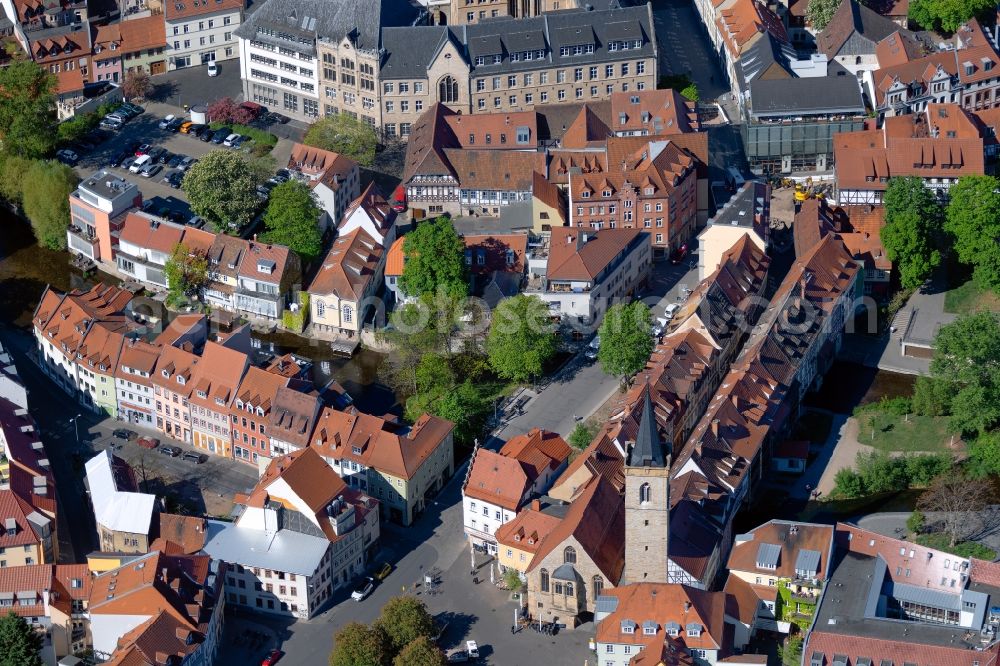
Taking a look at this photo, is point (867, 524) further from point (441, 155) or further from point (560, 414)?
point (441, 155)

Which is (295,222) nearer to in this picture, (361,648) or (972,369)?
(361,648)

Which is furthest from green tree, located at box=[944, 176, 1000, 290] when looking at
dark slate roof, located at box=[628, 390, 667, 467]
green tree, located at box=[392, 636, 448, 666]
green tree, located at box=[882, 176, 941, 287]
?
green tree, located at box=[392, 636, 448, 666]

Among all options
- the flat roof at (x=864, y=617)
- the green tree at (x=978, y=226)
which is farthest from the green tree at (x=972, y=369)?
the flat roof at (x=864, y=617)

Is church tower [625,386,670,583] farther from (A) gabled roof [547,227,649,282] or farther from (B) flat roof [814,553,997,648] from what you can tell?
(A) gabled roof [547,227,649,282]

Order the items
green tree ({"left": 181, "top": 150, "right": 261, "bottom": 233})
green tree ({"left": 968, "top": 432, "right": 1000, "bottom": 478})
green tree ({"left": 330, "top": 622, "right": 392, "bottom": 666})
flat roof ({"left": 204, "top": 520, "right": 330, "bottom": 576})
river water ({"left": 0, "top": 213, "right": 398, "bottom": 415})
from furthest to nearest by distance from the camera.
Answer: green tree ({"left": 181, "top": 150, "right": 261, "bottom": 233}) → river water ({"left": 0, "top": 213, "right": 398, "bottom": 415}) → green tree ({"left": 968, "top": 432, "right": 1000, "bottom": 478}) → flat roof ({"left": 204, "top": 520, "right": 330, "bottom": 576}) → green tree ({"left": 330, "top": 622, "right": 392, "bottom": 666})

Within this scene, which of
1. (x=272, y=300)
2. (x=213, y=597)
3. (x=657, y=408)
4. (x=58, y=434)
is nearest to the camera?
(x=213, y=597)

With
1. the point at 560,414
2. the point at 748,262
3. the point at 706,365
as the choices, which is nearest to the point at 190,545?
the point at 560,414

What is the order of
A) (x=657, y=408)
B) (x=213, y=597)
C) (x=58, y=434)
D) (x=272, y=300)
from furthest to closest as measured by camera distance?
(x=272, y=300), (x=58, y=434), (x=657, y=408), (x=213, y=597)
